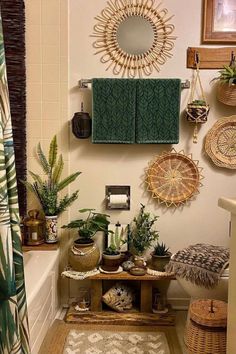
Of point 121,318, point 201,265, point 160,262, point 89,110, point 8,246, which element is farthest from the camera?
point 89,110

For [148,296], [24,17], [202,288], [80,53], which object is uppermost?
[24,17]

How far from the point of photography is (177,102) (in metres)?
2.28

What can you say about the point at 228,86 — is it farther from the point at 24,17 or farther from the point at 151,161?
the point at 24,17

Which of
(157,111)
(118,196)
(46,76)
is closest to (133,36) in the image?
(157,111)

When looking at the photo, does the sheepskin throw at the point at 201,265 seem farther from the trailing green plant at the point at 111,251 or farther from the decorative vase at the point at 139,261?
the trailing green plant at the point at 111,251

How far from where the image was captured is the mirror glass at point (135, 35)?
232cm

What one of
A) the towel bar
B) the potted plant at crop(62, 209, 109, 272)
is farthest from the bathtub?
the towel bar

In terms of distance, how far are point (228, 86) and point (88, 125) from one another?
95cm

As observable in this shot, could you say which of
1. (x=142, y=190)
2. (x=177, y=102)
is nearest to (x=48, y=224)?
(x=142, y=190)

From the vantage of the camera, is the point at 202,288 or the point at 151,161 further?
the point at 151,161

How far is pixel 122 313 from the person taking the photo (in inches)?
88.1

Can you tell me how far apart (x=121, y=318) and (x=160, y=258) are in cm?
45

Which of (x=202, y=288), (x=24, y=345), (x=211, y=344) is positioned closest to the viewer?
(x=24, y=345)

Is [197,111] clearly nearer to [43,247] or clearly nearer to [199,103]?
[199,103]
